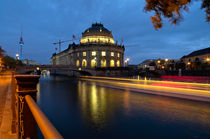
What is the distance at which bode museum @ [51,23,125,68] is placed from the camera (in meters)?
98.4

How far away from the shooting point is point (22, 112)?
270 cm

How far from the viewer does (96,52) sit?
98688 millimetres

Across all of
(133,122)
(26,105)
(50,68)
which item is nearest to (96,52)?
(50,68)

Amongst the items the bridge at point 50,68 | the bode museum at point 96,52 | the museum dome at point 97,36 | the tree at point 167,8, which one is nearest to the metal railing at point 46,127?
the tree at point 167,8

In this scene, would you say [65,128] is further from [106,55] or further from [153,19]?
[106,55]

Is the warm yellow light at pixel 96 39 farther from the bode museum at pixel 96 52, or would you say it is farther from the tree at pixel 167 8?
the tree at pixel 167 8

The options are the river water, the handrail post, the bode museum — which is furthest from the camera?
the bode museum

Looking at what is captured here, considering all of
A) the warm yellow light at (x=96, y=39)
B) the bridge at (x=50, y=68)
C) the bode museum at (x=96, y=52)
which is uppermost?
the warm yellow light at (x=96, y=39)

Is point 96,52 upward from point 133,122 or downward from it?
upward

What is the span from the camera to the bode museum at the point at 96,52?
323ft

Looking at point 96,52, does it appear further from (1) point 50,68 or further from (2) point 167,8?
(2) point 167,8

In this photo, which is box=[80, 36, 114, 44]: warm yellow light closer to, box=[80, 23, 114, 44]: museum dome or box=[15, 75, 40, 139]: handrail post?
box=[80, 23, 114, 44]: museum dome

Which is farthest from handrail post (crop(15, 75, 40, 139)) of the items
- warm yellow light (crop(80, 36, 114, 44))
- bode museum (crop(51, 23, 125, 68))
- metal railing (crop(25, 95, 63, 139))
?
warm yellow light (crop(80, 36, 114, 44))

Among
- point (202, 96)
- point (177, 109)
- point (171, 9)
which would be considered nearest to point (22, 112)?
point (171, 9)
